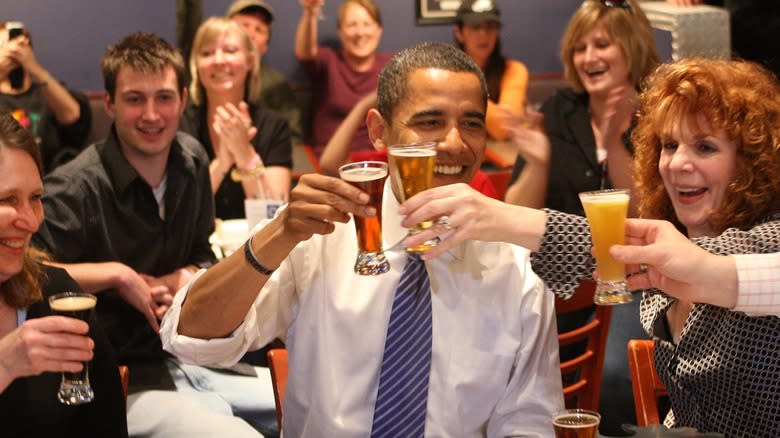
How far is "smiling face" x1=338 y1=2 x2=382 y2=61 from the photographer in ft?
21.7

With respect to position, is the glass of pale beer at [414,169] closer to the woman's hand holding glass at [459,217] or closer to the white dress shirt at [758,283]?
the woman's hand holding glass at [459,217]

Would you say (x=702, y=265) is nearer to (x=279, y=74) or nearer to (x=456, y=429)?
(x=456, y=429)

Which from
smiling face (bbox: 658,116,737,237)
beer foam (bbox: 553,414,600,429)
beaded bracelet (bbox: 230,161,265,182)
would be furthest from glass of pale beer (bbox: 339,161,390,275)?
beaded bracelet (bbox: 230,161,265,182)

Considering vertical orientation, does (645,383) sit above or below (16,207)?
below

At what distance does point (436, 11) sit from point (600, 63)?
3193 millimetres

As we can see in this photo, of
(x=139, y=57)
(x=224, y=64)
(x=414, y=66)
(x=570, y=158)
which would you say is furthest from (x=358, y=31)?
(x=414, y=66)

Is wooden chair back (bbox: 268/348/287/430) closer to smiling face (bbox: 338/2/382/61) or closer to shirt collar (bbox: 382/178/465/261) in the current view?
shirt collar (bbox: 382/178/465/261)

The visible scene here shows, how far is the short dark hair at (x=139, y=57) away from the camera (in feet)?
12.4

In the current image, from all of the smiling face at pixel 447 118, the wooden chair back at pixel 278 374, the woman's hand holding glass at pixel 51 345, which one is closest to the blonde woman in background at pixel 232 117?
the wooden chair back at pixel 278 374

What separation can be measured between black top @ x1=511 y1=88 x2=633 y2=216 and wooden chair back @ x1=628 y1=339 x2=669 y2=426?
5.11ft

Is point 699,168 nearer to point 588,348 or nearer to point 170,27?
point 588,348

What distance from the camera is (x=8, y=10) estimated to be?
22.3 ft

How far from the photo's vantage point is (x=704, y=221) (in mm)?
2410

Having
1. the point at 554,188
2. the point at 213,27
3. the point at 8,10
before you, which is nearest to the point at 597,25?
the point at 554,188
